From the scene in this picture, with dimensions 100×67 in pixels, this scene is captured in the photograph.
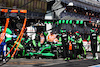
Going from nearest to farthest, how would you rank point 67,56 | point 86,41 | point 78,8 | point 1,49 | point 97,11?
point 1,49 → point 67,56 → point 86,41 → point 78,8 → point 97,11

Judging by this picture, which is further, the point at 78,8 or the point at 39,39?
the point at 78,8

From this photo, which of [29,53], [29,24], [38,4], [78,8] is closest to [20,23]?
[29,24]

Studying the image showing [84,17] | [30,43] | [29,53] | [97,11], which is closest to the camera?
[29,53]

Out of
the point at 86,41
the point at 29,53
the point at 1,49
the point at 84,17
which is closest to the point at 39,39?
the point at 29,53

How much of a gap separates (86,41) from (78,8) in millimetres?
8942

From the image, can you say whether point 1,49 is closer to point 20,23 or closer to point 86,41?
point 20,23

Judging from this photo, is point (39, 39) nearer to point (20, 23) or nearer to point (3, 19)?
point (3, 19)

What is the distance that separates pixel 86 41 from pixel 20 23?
590cm

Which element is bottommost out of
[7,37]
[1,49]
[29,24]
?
[1,49]

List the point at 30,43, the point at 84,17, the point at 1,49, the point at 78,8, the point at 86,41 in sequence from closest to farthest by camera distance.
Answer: the point at 1,49 < the point at 30,43 < the point at 86,41 < the point at 78,8 < the point at 84,17

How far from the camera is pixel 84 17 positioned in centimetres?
2102

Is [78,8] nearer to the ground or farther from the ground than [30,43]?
farther from the ground

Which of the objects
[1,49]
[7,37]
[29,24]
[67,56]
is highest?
[29,24]

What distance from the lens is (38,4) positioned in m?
12.4
